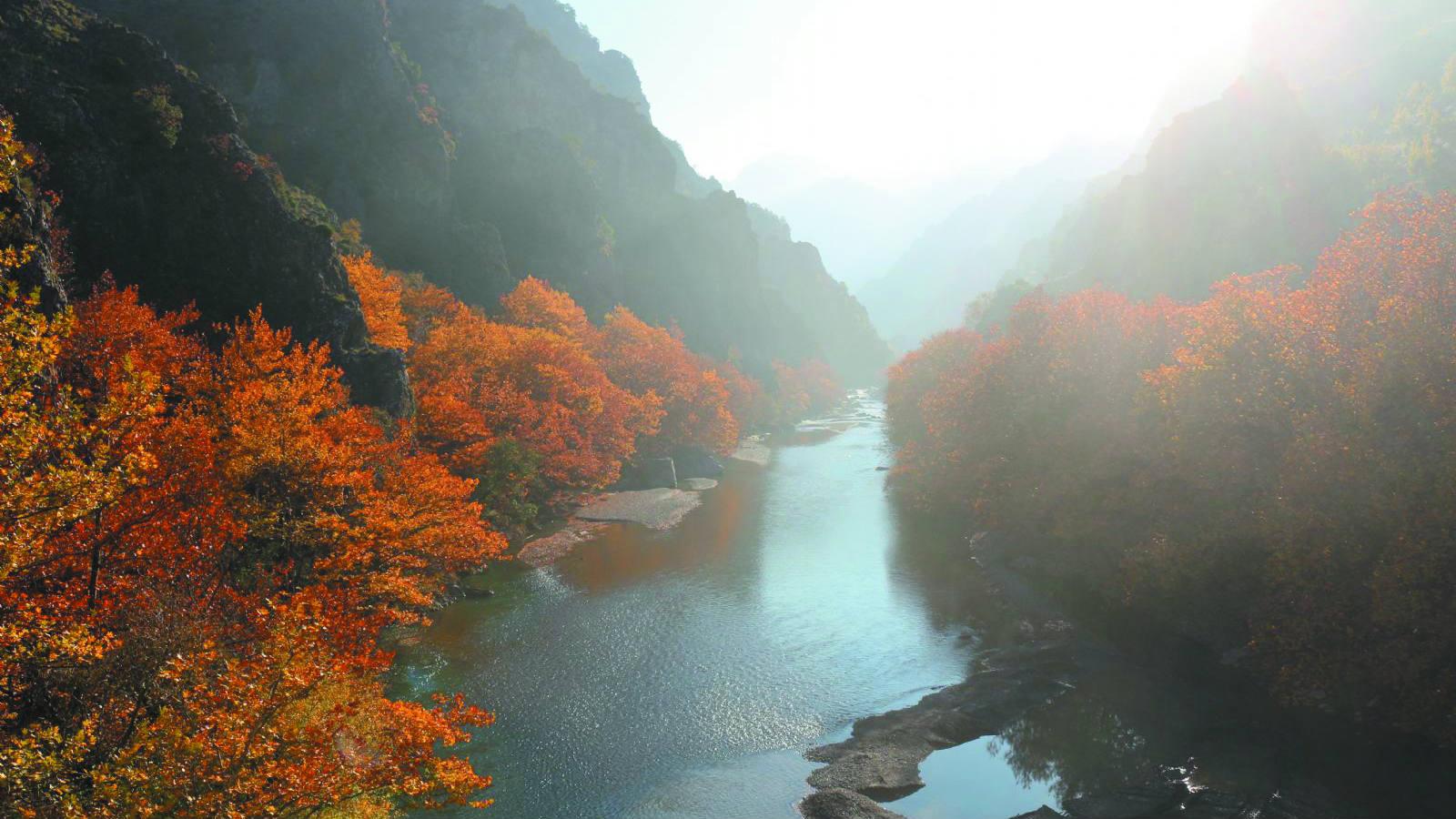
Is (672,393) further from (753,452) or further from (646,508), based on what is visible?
(646,508)

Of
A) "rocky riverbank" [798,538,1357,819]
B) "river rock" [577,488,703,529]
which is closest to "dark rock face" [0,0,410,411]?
"river rock" [577,488,703,529]

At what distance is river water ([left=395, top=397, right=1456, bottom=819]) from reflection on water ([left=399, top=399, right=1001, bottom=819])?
3.9 inches

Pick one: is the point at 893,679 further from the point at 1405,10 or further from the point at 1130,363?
the point at 1405,10

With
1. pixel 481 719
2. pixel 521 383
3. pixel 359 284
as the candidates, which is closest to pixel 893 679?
pixel 481 719

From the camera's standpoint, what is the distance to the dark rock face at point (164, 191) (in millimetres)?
37031

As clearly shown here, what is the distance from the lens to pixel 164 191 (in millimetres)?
40562

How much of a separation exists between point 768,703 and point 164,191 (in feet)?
141

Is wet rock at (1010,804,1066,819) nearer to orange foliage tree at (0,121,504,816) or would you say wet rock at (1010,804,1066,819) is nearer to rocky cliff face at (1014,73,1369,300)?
orange foliage tree at (0,121,504,816)

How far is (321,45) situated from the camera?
79438 mm

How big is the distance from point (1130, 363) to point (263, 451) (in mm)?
44619

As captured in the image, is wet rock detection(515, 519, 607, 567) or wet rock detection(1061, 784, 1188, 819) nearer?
wet rock detection(1061, 784, 1188, 819)

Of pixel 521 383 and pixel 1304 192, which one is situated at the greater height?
pixel 1304 192

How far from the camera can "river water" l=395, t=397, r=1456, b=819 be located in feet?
76.3

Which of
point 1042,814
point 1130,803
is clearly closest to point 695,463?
point 1042,814
